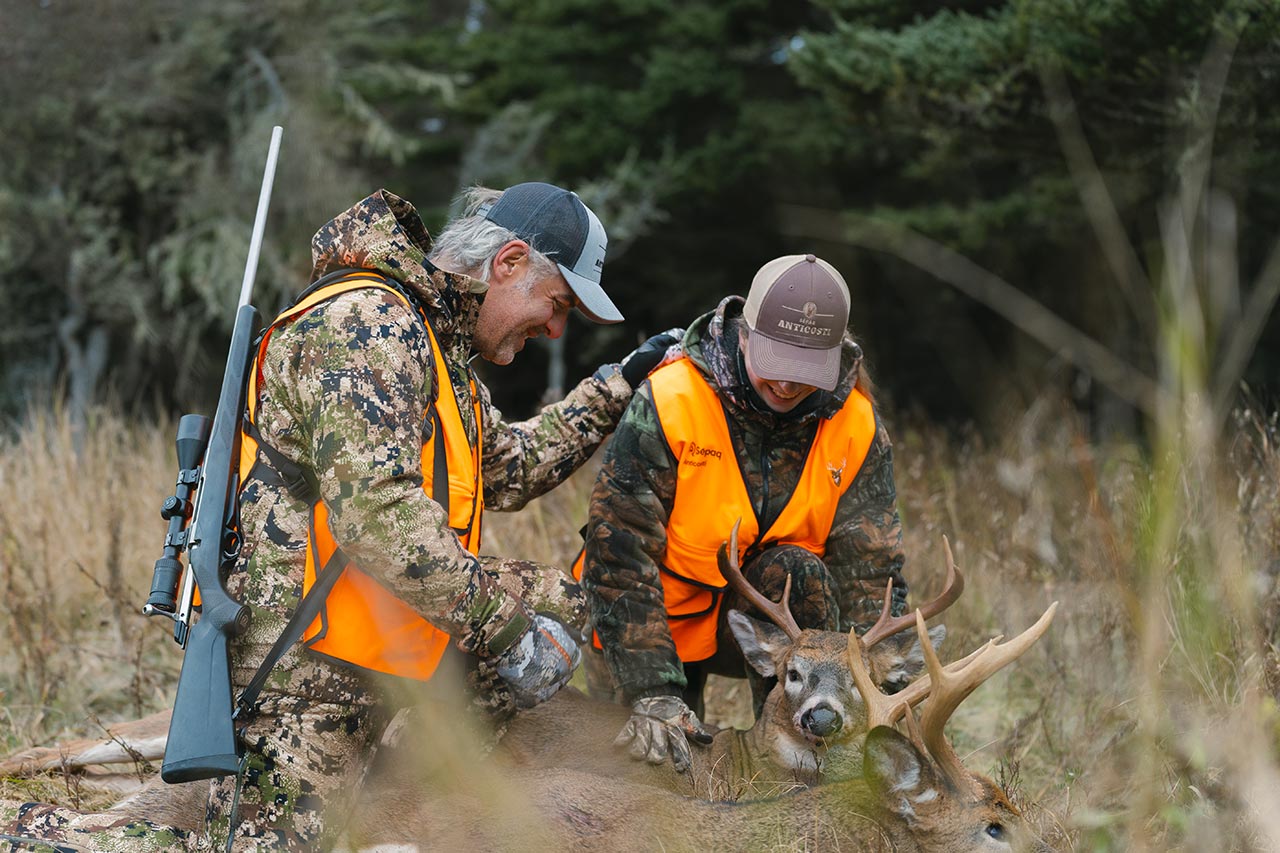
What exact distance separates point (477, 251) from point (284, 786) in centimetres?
153

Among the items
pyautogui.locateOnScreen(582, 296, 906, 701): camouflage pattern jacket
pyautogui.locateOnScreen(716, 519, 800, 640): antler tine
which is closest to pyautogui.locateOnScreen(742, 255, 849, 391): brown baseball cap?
pyautogui.locateOnScreen(582, 296, 906, 701): camouflage pattern jacket

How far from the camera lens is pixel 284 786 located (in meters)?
3.37

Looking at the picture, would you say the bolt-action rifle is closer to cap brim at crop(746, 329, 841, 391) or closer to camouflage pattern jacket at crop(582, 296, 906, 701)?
camouflage pattern jacket at crop(582, 296, 906, 701)

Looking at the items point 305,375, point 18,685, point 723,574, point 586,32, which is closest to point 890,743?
point 723,574

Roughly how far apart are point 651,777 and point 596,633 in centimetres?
80

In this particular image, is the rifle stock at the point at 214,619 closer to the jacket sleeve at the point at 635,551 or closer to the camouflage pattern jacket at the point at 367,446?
the camouflage pattern jacket at the point at 367,446

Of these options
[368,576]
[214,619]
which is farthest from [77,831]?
[368,576]

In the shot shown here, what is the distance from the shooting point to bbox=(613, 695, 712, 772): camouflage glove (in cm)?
409

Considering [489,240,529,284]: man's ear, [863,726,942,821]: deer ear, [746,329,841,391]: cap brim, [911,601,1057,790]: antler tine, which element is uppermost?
[489,240,529,284]: man's ear

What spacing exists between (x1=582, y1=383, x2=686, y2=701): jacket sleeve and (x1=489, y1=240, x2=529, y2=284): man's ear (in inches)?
37.0

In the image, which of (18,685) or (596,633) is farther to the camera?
(18,685)

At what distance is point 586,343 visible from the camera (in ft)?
57.7

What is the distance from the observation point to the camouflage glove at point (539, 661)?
3.61 meters

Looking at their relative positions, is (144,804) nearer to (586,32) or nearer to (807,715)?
(807,715)
